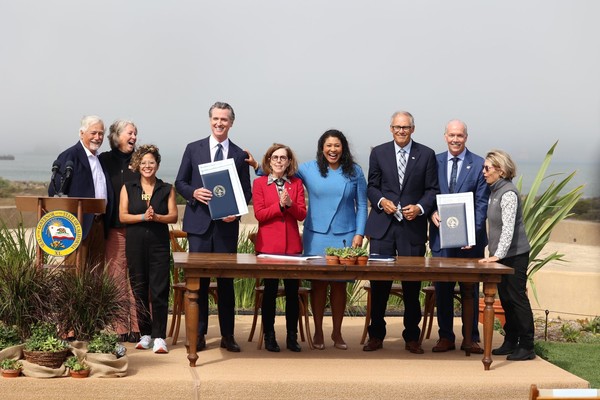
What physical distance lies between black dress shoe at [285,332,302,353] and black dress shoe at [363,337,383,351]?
473 mm

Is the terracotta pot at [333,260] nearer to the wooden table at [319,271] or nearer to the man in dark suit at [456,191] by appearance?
the wooden table at [319,271]

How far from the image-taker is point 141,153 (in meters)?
7.64

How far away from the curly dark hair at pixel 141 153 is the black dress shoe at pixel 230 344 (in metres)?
1.32

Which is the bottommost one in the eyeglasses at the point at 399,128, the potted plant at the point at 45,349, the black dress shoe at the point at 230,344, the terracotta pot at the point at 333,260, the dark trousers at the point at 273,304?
the black dress shoe at the point at 230,344

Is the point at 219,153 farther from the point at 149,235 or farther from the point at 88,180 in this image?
the point at 88,180

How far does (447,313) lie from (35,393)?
3029mm

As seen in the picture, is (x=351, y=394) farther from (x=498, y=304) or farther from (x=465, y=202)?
(x=498, y=304)

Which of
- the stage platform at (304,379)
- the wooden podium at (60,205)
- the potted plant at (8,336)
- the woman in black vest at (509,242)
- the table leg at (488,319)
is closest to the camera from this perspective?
the stage platform at (304,379)

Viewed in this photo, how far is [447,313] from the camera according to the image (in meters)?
8.09

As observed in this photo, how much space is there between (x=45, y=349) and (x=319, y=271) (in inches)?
68.4

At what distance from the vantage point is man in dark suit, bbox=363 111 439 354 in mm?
7910

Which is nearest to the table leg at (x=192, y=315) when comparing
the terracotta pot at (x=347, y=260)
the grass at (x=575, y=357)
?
the terracotta pot at (x=347, y=260)

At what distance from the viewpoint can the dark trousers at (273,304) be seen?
7.81 metres

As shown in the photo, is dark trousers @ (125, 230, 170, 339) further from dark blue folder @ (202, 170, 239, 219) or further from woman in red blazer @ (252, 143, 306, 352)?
woman in red blazer @ (252, 143, 306, 352)
